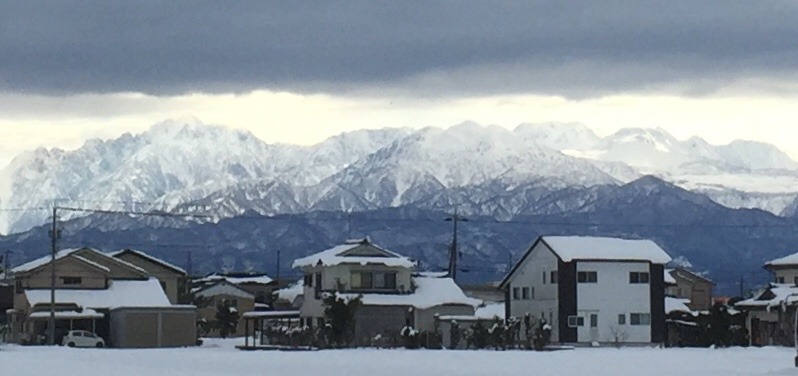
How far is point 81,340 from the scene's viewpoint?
77625 millimetres

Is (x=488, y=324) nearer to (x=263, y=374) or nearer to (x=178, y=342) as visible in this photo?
(x=178, y=342)

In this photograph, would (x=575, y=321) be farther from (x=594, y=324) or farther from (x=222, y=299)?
(x=222, y=299)

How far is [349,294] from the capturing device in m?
83.1

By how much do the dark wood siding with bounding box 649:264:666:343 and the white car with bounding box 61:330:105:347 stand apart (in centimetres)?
2548

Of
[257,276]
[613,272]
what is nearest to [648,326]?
[613,272]

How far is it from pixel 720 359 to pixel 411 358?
9569 millimetres

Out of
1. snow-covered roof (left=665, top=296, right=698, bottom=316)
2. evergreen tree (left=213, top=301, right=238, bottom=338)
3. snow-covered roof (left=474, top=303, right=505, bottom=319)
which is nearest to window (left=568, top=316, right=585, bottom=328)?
snow-covered roof (left=474, top=303, right=505, bottom=319)

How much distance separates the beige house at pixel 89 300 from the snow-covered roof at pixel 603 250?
17.5 metres

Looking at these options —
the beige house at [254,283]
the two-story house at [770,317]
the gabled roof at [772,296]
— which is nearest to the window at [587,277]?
the two-story house at [770,317]

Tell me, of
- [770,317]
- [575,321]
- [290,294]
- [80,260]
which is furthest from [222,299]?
[770,317]

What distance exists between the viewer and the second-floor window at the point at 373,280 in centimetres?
8494

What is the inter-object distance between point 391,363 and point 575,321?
1244 inches

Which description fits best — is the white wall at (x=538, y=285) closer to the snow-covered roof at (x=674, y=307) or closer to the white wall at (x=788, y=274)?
the snow-covered roof at (x=674, y=307)

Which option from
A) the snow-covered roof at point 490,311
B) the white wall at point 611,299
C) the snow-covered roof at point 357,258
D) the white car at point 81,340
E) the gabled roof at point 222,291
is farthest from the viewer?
the gabled roof at point 222,291
